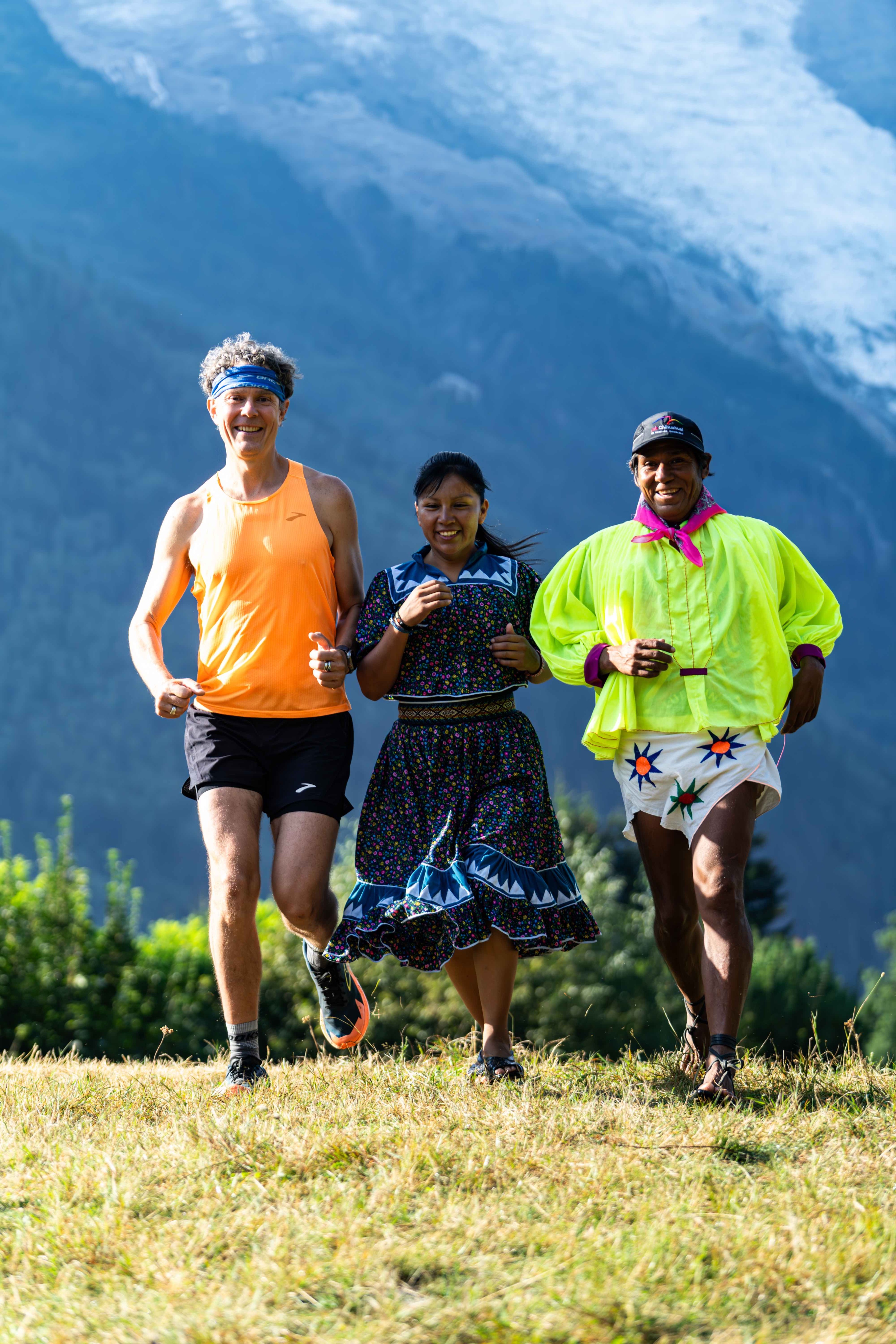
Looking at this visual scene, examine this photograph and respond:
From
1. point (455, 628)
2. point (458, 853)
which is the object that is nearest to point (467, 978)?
point (458, 853)

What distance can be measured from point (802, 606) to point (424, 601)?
135 centimetres

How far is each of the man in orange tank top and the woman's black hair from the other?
314mm

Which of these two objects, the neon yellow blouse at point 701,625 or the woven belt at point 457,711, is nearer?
the neon yellow blouse at point 701,625

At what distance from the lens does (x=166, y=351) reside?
3526 inches

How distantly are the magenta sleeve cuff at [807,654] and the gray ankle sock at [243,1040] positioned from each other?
1786mm

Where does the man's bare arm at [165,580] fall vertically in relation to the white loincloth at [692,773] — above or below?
above

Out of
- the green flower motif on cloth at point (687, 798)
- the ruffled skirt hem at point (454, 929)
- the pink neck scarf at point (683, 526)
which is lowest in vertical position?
the ruffled skirt hem at point (454, 929)

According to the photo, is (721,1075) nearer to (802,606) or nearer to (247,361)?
(802,606)

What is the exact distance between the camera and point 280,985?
17875 mm

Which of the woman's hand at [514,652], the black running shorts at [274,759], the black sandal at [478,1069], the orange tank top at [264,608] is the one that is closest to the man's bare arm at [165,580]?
the orange tank top at [264,608]

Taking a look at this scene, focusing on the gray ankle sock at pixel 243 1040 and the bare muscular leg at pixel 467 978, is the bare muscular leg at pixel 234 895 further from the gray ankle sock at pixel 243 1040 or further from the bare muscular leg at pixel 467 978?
the bare muscular leg at pixel 467 978

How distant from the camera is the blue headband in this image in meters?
4.81

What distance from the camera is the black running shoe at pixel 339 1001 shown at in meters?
4.89

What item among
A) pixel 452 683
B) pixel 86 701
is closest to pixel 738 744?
pixel 452 683
